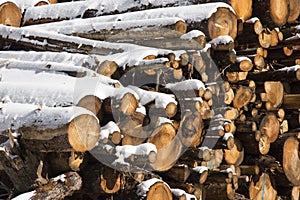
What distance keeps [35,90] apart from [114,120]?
2.35 feet

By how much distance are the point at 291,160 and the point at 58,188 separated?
3.01 m

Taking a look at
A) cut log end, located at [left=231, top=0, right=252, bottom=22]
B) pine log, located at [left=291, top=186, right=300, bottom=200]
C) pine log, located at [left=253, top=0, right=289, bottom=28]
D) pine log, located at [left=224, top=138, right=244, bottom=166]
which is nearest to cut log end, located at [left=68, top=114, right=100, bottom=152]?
pine log, located at [left=224, top=138, right=244, bottom=166]

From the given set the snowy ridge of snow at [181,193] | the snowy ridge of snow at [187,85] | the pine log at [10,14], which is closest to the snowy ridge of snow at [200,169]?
the snowy ridge of snow at [181,193]

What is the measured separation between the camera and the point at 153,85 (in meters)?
4.48

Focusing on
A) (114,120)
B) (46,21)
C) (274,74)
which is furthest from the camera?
(46,21)

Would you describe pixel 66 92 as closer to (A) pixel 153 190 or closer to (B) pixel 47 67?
(B) pixel 47 67

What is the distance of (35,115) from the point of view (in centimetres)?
362

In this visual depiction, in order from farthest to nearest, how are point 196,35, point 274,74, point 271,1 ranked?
point 274,74 → point 271,1 → point 196,35

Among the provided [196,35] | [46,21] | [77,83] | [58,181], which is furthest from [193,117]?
[46,21]

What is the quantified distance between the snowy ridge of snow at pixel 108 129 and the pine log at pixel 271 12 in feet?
7.20

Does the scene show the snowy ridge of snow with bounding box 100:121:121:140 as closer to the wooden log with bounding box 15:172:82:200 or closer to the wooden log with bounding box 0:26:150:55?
the wooden log with bounding box 15:172:82:200

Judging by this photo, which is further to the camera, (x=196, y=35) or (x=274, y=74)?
(x=274, y=74)

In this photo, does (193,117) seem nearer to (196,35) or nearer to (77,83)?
(196,35)

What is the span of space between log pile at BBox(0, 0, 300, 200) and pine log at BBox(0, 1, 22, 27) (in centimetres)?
1
